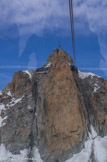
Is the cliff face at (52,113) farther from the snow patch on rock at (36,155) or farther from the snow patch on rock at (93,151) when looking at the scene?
the snow patch on rock at (93,151)

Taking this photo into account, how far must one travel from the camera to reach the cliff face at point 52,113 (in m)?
26.5

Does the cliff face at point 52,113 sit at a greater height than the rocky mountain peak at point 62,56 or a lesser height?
lesser

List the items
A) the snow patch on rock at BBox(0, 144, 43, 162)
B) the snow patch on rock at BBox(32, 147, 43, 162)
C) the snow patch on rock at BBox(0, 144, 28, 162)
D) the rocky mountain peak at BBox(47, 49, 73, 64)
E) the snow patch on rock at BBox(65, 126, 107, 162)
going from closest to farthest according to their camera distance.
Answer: the snow patch on rock at BBox(65, 126, 107, 162) < the snow patch on rock at BBox(32, 147, 43, 162) < the snow patch on rock at BBox(0, 144, 43, 162) < the snow patch on rock at BBox(0, 144, 28, 162) < the rocky mountain peak at BBox(47, 49, 73, 64)

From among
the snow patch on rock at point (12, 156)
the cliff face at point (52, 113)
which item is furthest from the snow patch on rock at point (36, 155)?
the snow patch on rock at point (12, 156)

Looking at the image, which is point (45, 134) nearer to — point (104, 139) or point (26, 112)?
point (26, 112)

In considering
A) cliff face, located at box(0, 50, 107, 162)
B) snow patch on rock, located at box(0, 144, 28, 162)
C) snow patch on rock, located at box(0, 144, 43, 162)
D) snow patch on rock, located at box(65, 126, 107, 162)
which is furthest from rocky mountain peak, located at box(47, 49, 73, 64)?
snow patch on rock, located at box(0, 144, 28, 162)

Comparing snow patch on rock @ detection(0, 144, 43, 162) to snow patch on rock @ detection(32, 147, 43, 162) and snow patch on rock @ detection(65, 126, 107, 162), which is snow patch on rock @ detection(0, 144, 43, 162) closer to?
snow patch on rock @ detection(32, 147, 43, 162)

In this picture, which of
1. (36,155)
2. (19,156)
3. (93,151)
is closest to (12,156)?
(19,156)

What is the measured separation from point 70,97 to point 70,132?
597 cm

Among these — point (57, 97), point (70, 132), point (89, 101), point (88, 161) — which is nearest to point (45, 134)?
point (70, 132)

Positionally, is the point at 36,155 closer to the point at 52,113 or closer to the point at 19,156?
the point at 19,156

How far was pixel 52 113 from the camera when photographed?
29219mm

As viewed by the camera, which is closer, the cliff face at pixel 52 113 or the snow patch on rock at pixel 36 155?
the cliff face at pixel 52 113

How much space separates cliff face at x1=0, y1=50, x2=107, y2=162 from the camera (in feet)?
87.1
